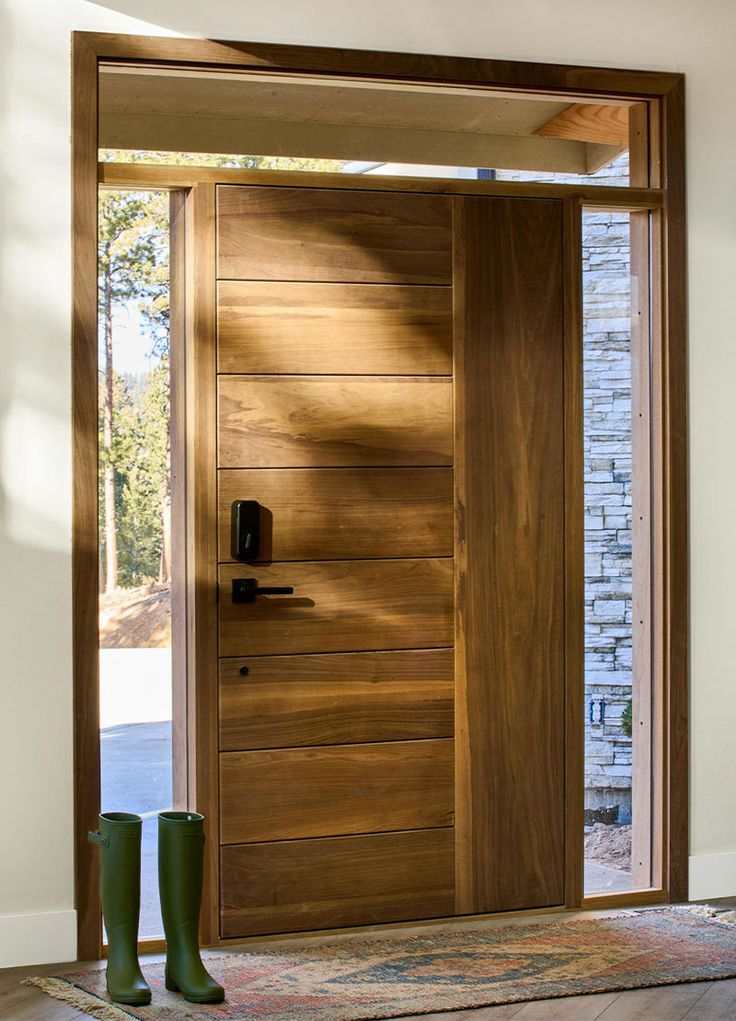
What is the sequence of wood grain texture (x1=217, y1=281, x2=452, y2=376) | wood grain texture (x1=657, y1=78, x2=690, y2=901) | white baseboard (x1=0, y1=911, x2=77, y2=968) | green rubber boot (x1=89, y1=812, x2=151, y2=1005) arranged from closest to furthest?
green rubber boot (x1=89, y1=812, x2=151, y2=1005) → white baseboard (x1=0, y1=911, x2=77, y2=968) → wood grain texture (x1=217, y1=281, x2=452, y2=376) → wood grain texture (x1=657, y1=78, x2=690, y2=901)

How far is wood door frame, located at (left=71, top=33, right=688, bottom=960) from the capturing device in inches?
129

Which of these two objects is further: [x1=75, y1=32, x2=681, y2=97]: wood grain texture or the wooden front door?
the wooden front door

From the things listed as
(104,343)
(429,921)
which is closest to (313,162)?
(104,343)

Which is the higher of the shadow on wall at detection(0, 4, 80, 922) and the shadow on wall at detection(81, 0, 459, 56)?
the shadow on wall at detection(81, 0, 459, 56)

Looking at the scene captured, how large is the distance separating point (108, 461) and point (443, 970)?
1.59m

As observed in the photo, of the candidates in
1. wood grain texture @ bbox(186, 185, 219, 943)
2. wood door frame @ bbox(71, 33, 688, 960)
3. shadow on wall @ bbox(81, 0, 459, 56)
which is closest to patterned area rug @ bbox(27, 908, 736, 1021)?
wood door frame @ bbox(71, 33, 688, 960)

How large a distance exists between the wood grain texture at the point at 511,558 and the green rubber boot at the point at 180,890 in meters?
0.85

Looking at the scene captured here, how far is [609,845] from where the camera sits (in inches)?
147

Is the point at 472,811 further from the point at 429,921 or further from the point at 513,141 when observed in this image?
the point at 513,141

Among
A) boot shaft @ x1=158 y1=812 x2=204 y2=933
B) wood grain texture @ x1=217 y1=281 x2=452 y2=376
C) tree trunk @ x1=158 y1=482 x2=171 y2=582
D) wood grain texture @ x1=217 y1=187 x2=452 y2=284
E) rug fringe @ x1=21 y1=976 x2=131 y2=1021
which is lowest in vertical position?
rug fringe @ x1=21 y1=976 x2=131 y2=1021

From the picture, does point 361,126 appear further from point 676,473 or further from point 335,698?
point 335,698

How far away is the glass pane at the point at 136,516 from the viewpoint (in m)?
3.37

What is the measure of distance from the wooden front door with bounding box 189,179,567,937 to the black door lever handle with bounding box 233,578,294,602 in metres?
0.01

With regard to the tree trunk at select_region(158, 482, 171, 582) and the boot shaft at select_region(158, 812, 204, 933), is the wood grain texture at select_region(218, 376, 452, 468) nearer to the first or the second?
the tree trunk at select_region(158, 482, 171, 582)
